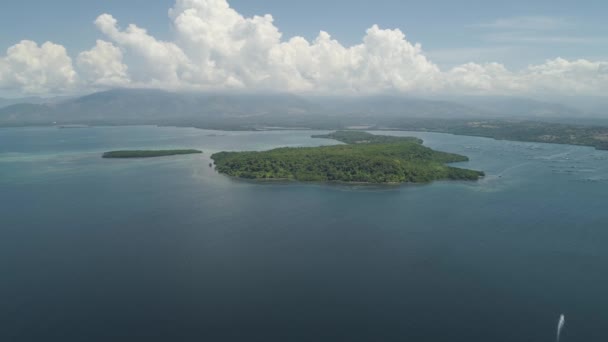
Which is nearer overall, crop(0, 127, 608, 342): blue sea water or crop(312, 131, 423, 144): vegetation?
crop(0, 127, 608, 342): blue sea water

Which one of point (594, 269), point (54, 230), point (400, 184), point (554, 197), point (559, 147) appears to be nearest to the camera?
point (594, 269)

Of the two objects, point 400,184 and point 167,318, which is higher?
point 400,184

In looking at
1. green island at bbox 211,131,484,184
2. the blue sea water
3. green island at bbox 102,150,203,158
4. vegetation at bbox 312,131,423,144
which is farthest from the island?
vegetation at bbox 312,131,423,144

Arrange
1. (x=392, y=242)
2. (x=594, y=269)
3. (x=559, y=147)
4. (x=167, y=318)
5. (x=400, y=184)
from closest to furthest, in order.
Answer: (x=167, y=318), (x=594, y=269), (x=392, y=242), (x=400, y=184), (x=559, y=147)

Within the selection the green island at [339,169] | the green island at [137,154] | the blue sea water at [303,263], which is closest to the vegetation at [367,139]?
the green island at [339,169]

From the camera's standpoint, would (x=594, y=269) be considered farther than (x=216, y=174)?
No

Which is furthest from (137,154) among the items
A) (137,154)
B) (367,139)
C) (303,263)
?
(367,139)

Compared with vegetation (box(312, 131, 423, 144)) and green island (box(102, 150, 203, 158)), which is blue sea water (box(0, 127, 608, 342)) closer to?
green island (box(102, 150, 203, 158))

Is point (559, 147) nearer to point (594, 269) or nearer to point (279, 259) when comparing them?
point (594, 269)

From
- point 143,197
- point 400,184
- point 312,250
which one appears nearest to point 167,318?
point 312,250
